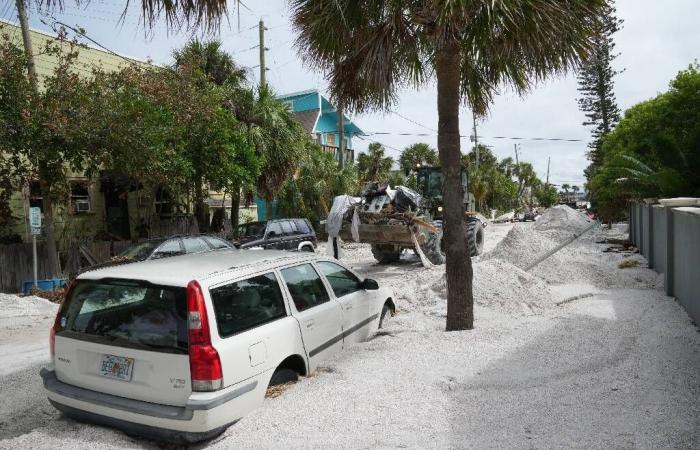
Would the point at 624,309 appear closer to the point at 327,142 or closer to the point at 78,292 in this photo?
the point at 78,292

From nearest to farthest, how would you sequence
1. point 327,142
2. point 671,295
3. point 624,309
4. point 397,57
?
point 397,57 → point 624,309 → point 671,295 → point 327,142

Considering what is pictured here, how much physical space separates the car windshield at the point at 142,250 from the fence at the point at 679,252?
982 centimetres

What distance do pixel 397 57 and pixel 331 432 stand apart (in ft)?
15.2

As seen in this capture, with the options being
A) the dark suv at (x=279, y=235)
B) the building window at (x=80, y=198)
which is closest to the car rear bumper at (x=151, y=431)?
the dark suv at (x=279, y=235)

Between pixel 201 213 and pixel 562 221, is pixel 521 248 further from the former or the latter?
pixel 201 213

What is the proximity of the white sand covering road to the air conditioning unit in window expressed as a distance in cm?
1229

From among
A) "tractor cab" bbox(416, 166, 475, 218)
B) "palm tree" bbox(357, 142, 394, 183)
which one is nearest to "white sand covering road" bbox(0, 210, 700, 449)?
"tractor cab" bbox(416, 166, 475, 218)

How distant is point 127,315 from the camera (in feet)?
13.5

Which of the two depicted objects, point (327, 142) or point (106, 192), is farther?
point (327, 142)

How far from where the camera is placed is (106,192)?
18.4 metres

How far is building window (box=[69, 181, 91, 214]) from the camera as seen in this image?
1714 centimetres

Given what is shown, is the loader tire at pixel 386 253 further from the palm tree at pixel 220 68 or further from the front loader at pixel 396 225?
the palm tree at pixel 220 68

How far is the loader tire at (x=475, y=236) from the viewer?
658 inches

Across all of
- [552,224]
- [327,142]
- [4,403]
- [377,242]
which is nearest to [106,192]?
[377,242]
